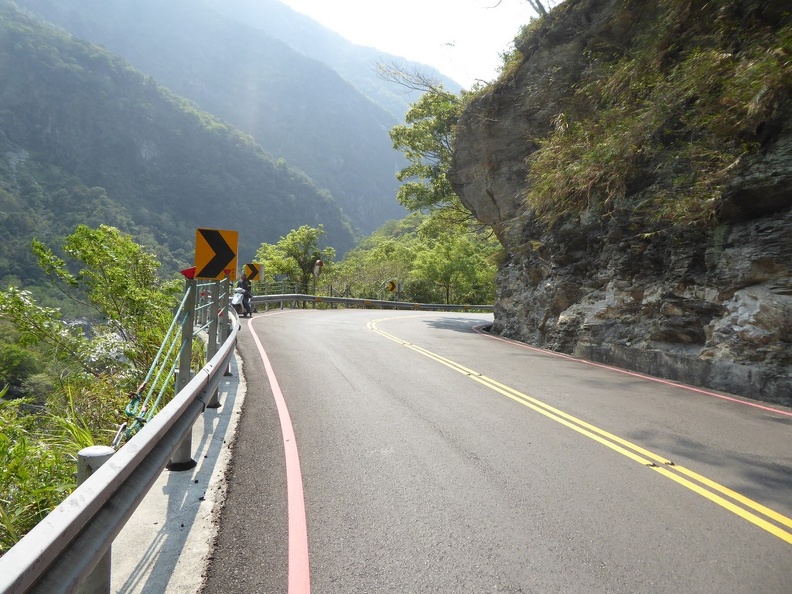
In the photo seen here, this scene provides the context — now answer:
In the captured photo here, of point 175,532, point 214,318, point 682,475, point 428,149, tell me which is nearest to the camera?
point 175,532

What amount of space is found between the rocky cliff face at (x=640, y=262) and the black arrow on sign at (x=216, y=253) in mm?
8521

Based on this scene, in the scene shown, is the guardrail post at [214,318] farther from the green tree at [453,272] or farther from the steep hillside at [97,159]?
the steep hillside at [97,159]

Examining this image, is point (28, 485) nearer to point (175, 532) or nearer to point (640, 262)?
point (175, 532)

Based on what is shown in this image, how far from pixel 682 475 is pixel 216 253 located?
631 centimetres

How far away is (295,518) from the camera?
3623 mm

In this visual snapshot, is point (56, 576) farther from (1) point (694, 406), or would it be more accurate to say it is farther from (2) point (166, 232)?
(2) point (166, 232)

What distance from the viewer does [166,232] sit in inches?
6122

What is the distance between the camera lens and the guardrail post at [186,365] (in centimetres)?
436

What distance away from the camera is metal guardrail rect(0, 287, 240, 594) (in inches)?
63.7

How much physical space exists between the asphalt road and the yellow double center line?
0.02 meters

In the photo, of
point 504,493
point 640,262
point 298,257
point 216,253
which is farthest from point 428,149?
point 504,493

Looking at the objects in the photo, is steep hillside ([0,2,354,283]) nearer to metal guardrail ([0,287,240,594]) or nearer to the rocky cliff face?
the rocky cliff face

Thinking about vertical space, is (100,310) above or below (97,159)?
below

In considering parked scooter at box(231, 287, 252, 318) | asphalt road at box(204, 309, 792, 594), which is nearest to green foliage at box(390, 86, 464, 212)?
parked scooter at box(231, 287, 252, 318)
